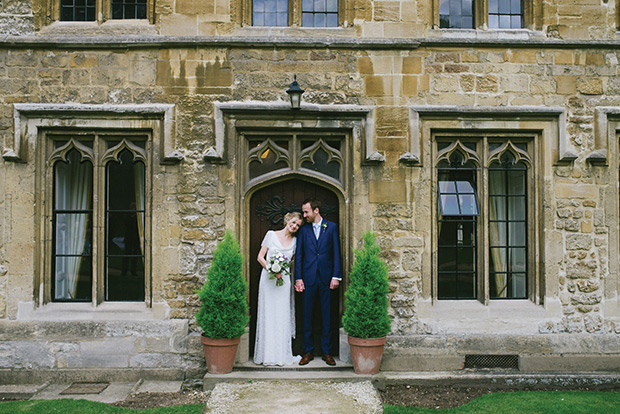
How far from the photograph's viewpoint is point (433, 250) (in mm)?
7344

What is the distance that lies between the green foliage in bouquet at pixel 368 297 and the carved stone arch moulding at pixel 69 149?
386cm

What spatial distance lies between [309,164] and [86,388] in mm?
4020

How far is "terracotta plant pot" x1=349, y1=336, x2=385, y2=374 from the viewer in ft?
21.6

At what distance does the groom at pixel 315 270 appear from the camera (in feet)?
23.3

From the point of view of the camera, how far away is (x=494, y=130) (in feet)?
24.1

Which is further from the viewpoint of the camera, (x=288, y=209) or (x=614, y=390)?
(x=288, y=209)

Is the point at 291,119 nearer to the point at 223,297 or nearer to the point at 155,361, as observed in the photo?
the point at 223,297

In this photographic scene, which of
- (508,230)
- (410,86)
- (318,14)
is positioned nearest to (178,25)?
(318,14)

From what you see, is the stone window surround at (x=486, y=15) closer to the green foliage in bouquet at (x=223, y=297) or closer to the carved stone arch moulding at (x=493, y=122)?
the carved stone arch moulding at (x=493, y=122)

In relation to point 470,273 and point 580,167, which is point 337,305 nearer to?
point 470,273

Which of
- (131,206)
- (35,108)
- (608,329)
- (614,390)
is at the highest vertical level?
(35,108)

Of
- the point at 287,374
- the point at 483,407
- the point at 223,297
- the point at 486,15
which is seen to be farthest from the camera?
the point at 486,15

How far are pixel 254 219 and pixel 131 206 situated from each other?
1693 mm

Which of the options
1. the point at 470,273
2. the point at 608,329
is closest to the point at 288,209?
the point at 470,273
